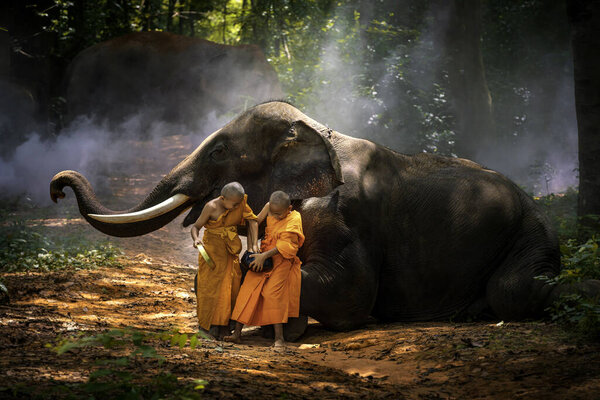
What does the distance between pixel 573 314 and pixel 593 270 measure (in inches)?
29.5

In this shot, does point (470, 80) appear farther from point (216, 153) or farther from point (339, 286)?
point (339, 286)

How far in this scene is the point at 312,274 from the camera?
569 centimetres

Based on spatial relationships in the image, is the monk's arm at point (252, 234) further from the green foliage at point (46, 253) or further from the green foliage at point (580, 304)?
the green foliage at point (46, 253)

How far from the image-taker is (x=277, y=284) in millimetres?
5496

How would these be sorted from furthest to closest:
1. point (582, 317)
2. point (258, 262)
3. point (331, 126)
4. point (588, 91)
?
1. point (331, 126)
2. point (588, 91)
3. point (258, 262)
4. point (582, 317)

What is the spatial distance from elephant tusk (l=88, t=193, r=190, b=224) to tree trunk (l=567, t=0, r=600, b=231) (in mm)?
5760

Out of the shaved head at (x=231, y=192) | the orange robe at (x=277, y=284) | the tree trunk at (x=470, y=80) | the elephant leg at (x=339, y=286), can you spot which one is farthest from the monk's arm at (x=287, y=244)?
the tree trunk at (x=470, y=80)

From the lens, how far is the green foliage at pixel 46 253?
24.9ft

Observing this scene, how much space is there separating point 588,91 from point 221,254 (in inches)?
238

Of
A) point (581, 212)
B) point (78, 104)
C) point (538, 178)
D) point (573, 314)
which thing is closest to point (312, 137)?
point (573, 314)

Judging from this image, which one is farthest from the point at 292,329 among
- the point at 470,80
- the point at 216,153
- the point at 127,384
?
the point at 470,80

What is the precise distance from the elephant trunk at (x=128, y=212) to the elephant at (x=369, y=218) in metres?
0.01

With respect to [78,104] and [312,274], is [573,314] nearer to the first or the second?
[312,274]

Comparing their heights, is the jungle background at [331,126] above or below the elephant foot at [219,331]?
above
